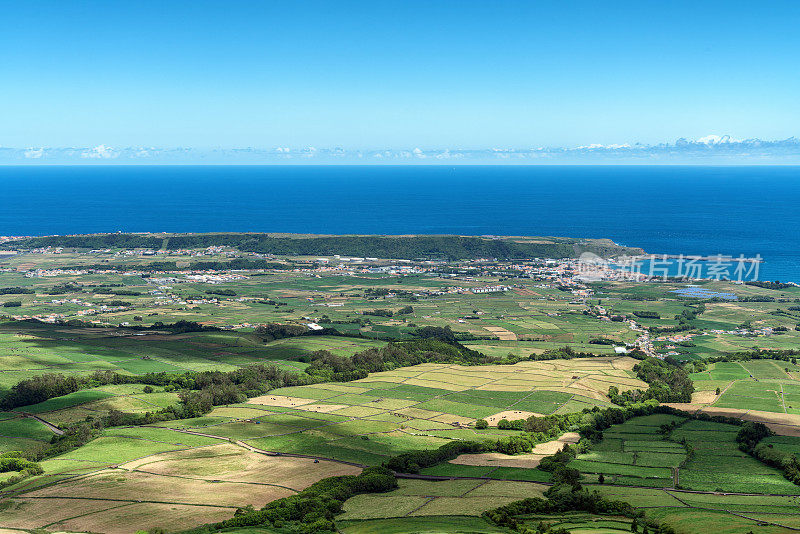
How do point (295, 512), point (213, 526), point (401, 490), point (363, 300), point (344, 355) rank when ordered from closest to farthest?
point (213, 526)
point (295, 512)
point (401, 490)
point (344, 355)
point (363, 300)

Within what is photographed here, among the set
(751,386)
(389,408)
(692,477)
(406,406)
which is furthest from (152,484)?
(751,386)

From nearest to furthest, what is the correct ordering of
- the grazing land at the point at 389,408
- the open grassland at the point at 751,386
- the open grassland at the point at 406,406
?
the grazing land at the point at 389,408 → the open grassland at the point at 406,406 → the open grassland at the point at 751,386

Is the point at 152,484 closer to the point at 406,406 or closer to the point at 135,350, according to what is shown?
the point at 406,406

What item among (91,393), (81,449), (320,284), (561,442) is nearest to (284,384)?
(91,393)

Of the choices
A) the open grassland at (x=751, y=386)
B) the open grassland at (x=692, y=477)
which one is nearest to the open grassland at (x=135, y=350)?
the open grassland at (x=692, y=477)

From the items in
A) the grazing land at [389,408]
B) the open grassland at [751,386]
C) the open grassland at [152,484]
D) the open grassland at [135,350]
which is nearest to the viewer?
the open grassland at [152,484]

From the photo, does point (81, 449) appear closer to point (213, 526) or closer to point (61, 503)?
point (61, 503)

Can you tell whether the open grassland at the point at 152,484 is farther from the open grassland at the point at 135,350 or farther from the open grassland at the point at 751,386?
the open grassland at the point at 751,386

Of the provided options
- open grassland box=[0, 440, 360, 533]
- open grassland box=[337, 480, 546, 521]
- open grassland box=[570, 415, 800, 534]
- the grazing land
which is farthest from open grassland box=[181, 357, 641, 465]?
open grassland box=[570, 415, 800, 534]

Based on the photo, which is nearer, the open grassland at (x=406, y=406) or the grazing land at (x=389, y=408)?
the grazing land at (x=389, y=408)

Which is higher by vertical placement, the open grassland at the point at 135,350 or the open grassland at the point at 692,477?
the open grassland at the point at 692,477

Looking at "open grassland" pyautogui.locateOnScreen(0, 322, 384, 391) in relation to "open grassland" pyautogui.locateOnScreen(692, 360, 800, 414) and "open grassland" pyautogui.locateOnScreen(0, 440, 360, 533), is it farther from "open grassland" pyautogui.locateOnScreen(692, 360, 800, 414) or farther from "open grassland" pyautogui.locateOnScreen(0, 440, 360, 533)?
"open grassland" pyautogui.locateOnScreen(692, 360, 800, 414)
